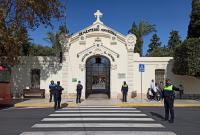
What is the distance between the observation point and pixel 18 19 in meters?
31.5

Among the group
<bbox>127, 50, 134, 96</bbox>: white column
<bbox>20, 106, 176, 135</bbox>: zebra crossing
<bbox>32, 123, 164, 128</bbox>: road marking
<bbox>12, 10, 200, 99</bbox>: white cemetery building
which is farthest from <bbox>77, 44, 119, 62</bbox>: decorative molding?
<bbox>32, 123, 164, 128</bbox>: road marking

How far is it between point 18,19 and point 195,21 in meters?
15.6

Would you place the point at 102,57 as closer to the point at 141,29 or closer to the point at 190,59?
the point at 190,59

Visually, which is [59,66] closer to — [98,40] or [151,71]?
[98,40]

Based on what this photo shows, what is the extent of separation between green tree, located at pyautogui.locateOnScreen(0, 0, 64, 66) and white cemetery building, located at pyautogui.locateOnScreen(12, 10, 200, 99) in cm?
382

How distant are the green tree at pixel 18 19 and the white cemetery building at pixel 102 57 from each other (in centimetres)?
382

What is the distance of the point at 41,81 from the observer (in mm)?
36750

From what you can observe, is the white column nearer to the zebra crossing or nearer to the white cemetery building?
the white cemetery building

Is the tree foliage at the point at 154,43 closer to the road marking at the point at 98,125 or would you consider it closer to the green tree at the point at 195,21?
the green tree at the point at 195,21

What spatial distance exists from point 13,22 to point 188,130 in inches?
756

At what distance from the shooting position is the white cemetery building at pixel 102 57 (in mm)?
36219

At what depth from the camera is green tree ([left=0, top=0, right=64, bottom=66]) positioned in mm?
29938

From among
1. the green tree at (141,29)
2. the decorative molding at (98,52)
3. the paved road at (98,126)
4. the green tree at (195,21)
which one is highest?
the green tree at (141,29)

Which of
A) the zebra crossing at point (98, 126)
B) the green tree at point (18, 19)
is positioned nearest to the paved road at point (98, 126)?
the zebra crossing at point (98, 126)
